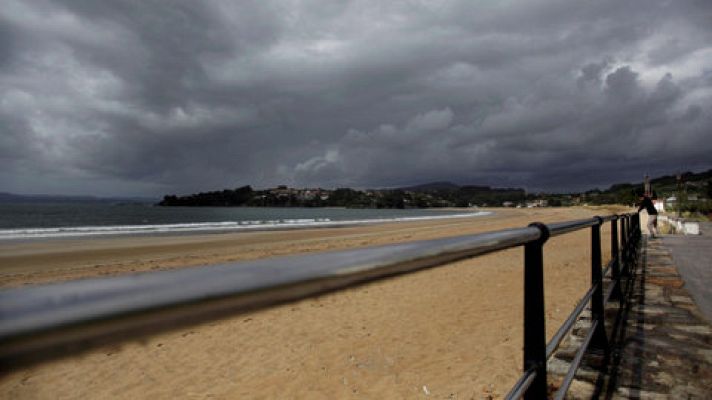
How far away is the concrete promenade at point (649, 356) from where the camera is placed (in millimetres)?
2617

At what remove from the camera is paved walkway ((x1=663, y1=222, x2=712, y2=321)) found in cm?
469

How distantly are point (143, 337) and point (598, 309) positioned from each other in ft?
10.8

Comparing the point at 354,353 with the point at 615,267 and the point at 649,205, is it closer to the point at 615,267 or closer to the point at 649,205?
the point at 615,267

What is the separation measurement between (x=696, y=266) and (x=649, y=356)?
5027 mm

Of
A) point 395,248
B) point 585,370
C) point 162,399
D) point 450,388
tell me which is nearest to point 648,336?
point 585,370

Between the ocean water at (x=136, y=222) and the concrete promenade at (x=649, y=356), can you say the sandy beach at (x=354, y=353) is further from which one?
the ocean water at (x=136, y=222)

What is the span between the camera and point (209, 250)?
16875mm

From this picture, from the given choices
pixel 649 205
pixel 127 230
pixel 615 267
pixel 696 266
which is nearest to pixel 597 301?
pixel 615 267

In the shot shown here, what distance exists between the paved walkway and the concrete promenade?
0.14m

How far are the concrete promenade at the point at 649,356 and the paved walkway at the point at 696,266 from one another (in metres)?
0.14

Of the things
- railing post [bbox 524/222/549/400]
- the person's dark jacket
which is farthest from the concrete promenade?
the person's dark jacket

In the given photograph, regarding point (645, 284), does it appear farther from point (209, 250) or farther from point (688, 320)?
point (209, 250)

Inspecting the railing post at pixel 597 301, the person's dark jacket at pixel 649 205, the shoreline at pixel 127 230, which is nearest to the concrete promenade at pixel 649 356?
the railing post at pixel 597 301

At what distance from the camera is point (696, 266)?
22.7 ft
